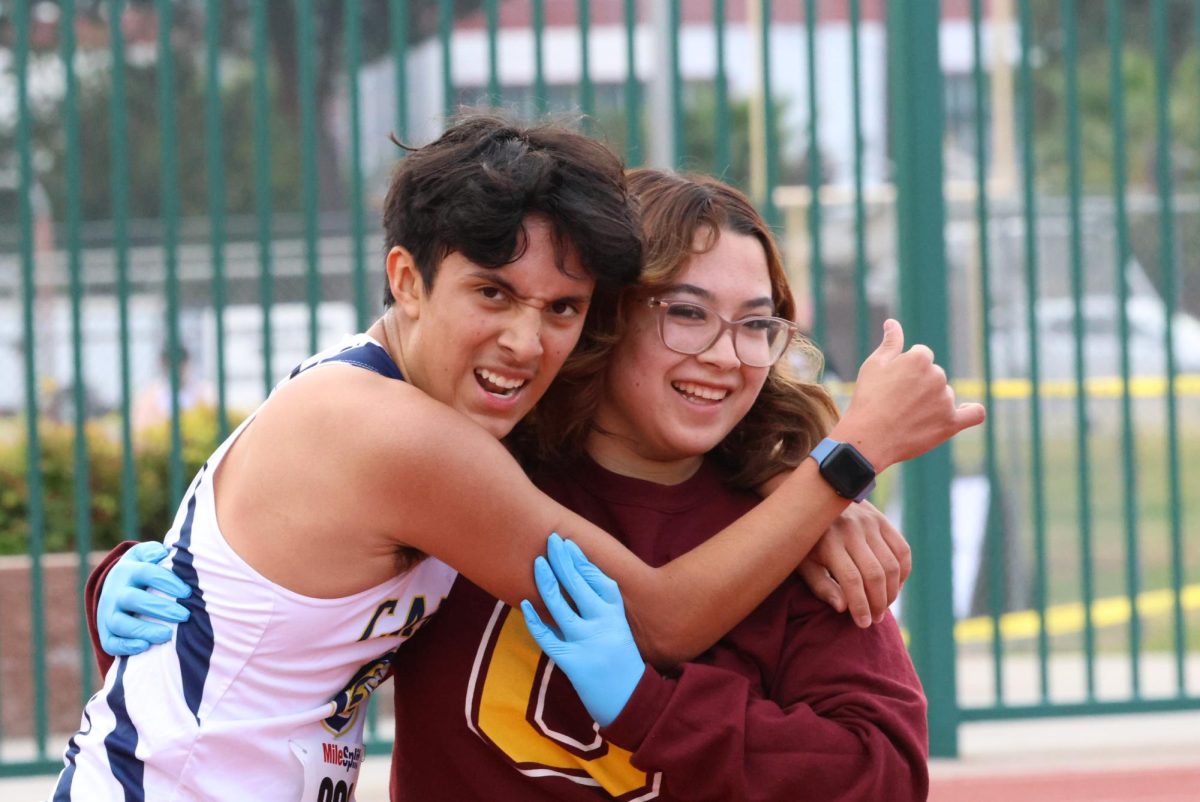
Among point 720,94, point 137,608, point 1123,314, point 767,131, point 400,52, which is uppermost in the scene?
point 400,52

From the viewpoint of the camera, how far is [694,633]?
2.04 metres

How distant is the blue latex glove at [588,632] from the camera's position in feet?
6.41

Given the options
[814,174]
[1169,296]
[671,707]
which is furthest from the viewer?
[1169,296]

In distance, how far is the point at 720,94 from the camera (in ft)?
15.3

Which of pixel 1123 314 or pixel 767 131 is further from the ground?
pixel 767 131

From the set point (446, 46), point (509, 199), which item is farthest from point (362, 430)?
point (446, 46)

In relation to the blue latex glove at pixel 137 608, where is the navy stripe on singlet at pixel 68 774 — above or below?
below

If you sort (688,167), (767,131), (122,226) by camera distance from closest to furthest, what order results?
(688,167)
(122,226)
(767,131)

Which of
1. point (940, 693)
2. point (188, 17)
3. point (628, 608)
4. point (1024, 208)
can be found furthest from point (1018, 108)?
point (188, 17)

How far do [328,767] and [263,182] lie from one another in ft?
8.95

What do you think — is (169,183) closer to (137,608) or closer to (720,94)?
(720,94)

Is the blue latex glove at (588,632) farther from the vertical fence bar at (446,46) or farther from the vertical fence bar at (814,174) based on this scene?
the vertical fence bar at (446,46)

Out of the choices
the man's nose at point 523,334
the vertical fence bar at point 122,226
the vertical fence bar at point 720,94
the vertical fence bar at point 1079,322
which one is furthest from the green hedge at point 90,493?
the man's nose at point 523,334

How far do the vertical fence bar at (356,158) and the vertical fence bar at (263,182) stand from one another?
0.24 m
